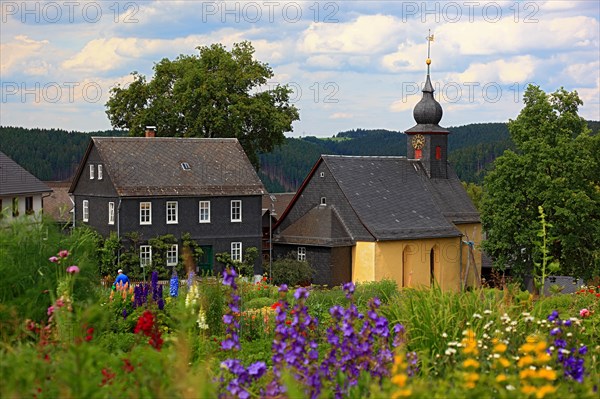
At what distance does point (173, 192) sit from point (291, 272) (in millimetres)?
6425

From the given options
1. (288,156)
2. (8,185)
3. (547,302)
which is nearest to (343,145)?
(288,156)

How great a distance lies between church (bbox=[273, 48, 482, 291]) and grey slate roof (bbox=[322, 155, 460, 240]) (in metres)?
0.06

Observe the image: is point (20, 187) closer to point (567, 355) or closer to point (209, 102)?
point (209, 102)

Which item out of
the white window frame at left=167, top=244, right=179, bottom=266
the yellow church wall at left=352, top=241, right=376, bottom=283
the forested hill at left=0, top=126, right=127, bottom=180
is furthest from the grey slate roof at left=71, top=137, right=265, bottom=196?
the forested hill at left=0, top=126, right=127, bottom=180

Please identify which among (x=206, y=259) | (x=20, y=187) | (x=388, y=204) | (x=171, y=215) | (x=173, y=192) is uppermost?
(x=20, y=187)

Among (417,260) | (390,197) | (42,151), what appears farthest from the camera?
(42,151)

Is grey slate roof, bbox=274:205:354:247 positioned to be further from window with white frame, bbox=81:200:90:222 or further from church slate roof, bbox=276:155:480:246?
window with white frame, bbox=81:200:90:222

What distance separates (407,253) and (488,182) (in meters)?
5.86

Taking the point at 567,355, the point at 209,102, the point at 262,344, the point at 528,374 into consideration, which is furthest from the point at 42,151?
the point at 528,374

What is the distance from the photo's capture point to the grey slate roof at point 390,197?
46.5 meters

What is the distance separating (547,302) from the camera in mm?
13883

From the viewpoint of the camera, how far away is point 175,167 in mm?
45406

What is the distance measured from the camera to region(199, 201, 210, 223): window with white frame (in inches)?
1772

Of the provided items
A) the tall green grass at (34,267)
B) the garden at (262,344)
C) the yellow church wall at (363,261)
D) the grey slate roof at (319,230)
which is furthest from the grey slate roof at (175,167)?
the tall green grass at (34,267)
